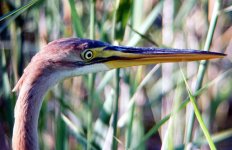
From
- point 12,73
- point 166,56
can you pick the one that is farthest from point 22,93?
point 12,73

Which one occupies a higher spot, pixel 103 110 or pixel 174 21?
pixel 174 21

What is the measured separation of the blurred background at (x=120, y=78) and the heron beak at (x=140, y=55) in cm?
7

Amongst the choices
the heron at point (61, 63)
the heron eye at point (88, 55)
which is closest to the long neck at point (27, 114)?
the heron at point (61, 63)

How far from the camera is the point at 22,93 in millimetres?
1670

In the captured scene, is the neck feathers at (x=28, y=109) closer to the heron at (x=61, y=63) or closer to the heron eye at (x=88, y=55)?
the heron at (x=61, y=63)

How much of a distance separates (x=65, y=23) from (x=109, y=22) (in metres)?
0.16

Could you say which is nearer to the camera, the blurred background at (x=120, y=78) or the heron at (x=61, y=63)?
the heron at (x=61, y=63)

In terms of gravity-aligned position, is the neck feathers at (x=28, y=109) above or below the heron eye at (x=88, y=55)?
below

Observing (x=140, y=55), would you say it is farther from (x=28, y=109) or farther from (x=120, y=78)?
(x=120, y=78)

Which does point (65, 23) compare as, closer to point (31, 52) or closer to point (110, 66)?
point (31, 52)

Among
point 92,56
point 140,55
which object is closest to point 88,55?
point 92,56

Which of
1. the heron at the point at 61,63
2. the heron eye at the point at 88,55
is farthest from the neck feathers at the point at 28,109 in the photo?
the heron eye at the point at 88,55

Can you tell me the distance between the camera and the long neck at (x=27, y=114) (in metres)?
1.67

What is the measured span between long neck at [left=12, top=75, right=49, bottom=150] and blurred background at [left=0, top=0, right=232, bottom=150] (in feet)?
0.72
